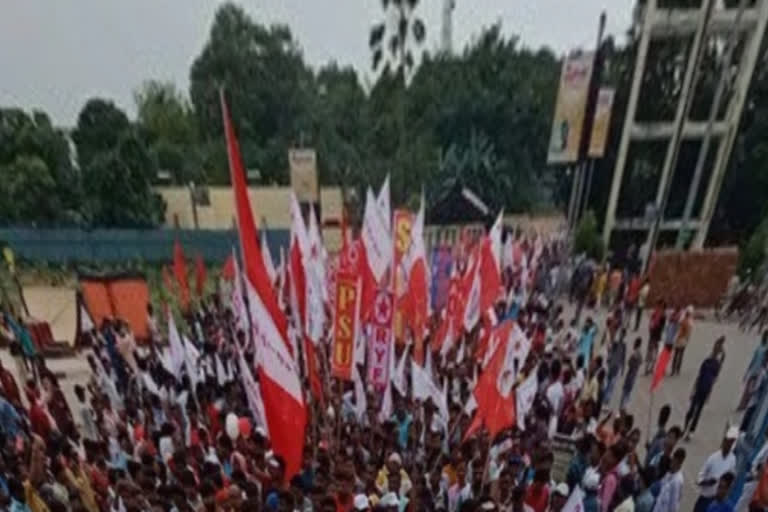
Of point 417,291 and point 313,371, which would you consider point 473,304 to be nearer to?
point 417,291

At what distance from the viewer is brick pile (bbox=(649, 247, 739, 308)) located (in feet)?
60.6

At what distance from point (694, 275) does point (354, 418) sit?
46.0 feet

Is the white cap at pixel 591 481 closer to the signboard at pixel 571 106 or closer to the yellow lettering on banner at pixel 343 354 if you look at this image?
the yellow lettering on banner at pixel 343 354

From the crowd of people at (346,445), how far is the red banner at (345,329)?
1.87 feet

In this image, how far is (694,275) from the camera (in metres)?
18.6

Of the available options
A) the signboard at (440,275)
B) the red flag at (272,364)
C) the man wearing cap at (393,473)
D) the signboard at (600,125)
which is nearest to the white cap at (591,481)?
the man wearing cap at (393,473)

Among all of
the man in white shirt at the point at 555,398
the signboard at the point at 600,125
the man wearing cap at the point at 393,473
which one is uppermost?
the signboard at the point at 600,125

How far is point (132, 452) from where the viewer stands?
6.55 meters

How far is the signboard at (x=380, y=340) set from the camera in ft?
23.5

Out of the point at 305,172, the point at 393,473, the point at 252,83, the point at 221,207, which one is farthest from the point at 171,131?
the point at 393,473

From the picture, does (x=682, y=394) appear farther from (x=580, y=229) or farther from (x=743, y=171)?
(x=743, y=171)

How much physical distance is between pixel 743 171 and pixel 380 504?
24.6m

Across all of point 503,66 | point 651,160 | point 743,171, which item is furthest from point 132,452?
point 503,66

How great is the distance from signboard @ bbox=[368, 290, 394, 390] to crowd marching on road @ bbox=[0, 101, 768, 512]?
2 cm
